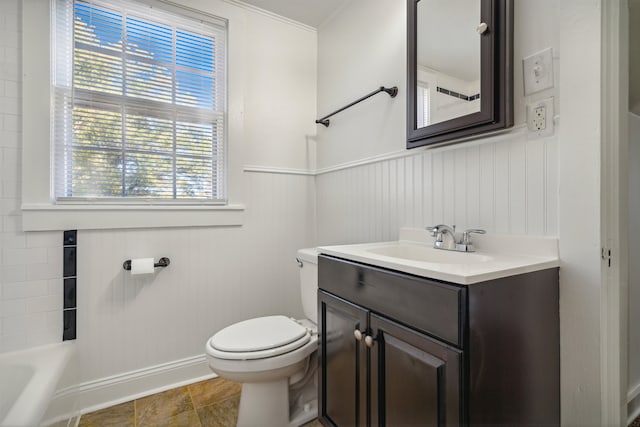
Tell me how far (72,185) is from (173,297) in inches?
31.9

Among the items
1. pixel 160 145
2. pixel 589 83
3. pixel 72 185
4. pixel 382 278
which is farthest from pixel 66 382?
pixel 589 83

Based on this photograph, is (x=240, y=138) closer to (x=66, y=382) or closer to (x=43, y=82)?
(x=43, y=82)

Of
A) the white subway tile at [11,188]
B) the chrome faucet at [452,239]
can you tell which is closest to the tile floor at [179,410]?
the chrome faucet at [452,239]

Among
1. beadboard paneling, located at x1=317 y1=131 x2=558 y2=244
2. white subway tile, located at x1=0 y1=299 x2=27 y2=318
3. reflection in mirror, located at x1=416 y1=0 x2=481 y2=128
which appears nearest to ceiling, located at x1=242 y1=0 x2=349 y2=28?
reflection in mirror, located at x1=416 y1=0 x2=481 y2=128

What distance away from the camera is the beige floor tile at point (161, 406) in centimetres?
154

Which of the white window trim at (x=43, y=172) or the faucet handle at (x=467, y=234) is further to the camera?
the white window trim at (x=43, y=172)

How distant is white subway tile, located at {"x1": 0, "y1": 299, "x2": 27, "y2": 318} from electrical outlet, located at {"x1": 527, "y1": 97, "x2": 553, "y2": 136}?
7.73 ft

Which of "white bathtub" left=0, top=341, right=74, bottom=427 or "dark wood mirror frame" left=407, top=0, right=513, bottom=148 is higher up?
"dark wood mirror frame" left=407, top=0, right=513, bottom=148

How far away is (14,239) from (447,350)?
1.95 metres

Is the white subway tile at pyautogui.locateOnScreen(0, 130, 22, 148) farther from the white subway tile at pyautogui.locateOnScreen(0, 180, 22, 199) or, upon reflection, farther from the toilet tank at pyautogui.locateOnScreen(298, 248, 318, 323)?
the toilet tank at pyautogui.locateOnScreen(298, 248, 318, 323)

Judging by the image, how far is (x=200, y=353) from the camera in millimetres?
1919

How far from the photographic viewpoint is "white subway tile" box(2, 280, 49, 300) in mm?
1479

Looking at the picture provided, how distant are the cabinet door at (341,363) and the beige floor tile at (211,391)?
0.66 meters

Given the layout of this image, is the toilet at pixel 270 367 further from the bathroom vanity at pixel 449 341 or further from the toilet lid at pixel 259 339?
the bathroom vanity at pixel 449 341
